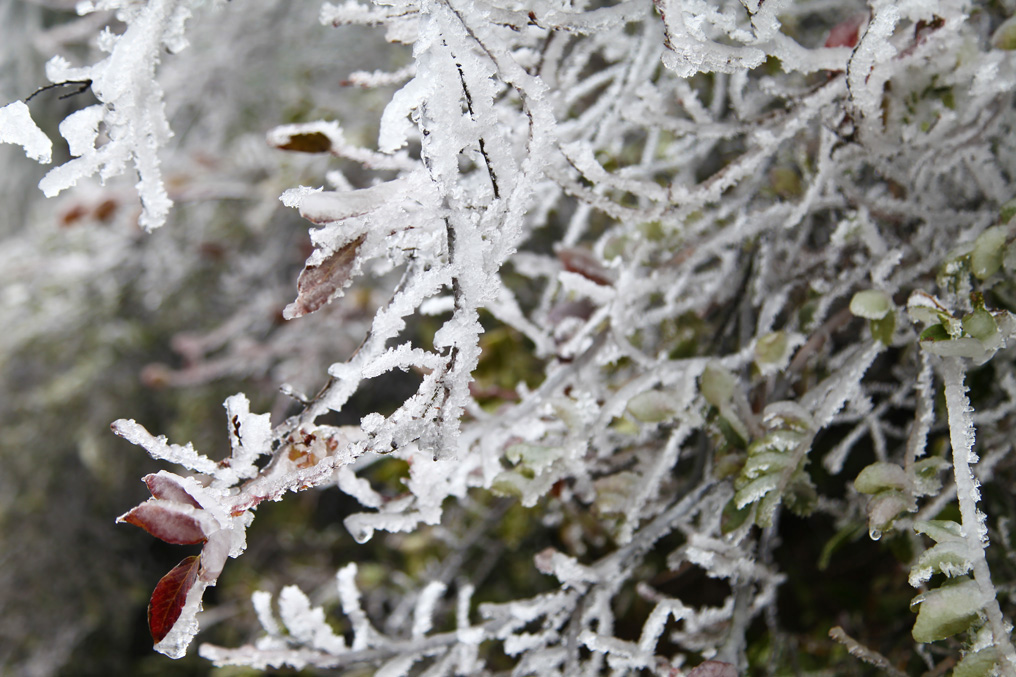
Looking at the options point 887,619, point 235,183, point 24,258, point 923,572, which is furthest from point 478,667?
point 24,258

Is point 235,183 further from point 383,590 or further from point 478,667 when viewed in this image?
point 478,667

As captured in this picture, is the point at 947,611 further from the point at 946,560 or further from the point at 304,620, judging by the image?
the point at 304,620

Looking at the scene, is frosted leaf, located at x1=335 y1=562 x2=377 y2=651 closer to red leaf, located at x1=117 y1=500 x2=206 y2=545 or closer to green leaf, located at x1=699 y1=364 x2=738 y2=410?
red leaf, located at x1=117 y1=500 x2=206 y2=545

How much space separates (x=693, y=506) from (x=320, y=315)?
3.30 ft

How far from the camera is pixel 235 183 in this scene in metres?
1.47

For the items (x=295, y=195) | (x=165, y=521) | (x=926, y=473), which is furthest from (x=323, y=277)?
(x=926, y=473)

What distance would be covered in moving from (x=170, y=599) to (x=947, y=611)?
392 millimetres

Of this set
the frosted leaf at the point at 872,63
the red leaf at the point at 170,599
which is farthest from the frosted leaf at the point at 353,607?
the frosted leaf at the point at 872,63

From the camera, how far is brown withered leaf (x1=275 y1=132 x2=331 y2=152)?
382mm

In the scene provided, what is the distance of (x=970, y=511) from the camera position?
13.0 inches

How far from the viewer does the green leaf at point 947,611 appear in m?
0.32

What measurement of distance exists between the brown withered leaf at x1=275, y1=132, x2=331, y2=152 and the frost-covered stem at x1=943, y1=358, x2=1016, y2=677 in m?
0.39

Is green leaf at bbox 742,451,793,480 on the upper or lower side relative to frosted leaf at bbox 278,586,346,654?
upper

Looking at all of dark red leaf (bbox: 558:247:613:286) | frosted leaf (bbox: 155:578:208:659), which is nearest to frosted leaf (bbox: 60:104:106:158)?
frosted leaf (bbox: 155:578:208:659)
